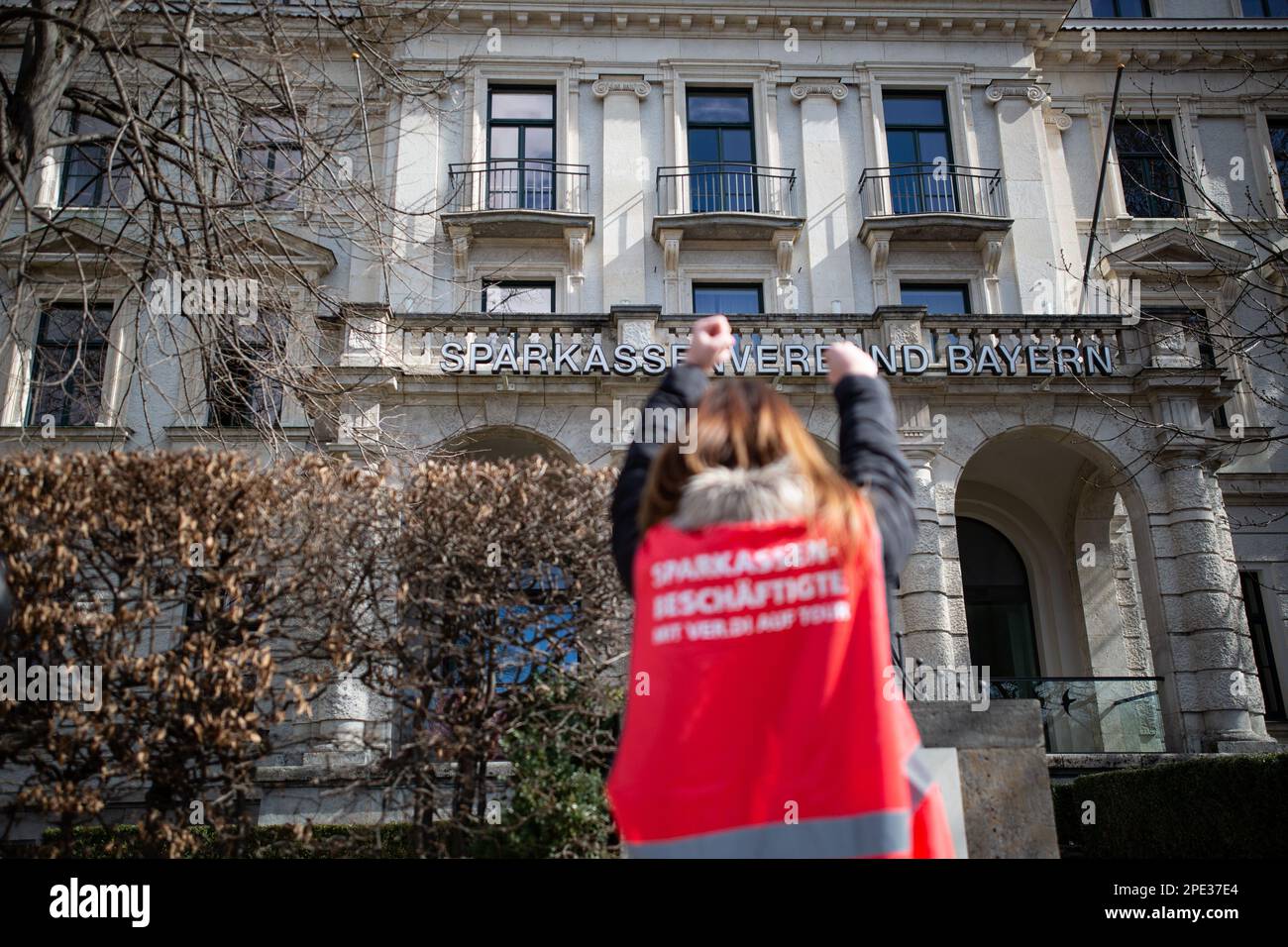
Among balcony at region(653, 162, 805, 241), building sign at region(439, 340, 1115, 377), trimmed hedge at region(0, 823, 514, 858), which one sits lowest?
trimmed hedge at region(0, 823, 514, 858)

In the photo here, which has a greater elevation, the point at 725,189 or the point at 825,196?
the point at 725,189

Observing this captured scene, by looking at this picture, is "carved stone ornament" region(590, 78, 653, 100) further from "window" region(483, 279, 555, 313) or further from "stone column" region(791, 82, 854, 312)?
"window" region(483, 279, 555, 313)

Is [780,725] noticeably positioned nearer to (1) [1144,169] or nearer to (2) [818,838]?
(2) [818,838]

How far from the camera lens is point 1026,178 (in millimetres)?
21750

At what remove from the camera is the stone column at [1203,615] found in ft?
49.3

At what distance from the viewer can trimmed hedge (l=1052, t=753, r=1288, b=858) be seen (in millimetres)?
9836

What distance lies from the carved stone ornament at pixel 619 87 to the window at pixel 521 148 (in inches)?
40.8

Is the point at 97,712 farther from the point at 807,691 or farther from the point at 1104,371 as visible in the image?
the point at 1104,371

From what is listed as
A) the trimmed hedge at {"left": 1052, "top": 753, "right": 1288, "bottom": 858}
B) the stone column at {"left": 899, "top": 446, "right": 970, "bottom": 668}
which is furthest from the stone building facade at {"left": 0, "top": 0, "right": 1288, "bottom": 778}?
the trimmed hedge at {"left": 1052, "top": 753, "right": 1288, "bottom": 858}

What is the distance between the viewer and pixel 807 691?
2.71 m

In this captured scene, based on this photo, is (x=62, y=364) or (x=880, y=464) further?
(x=62, y=364)

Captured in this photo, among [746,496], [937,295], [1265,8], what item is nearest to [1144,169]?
[1265,8]

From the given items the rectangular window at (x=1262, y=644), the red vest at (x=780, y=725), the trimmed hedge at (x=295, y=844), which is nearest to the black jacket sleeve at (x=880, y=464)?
the red vest at (x=780, y=725)

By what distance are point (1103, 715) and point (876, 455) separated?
48.8 feet
